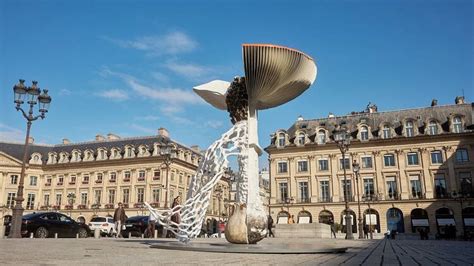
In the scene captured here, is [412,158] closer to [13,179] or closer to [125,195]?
[125,195]

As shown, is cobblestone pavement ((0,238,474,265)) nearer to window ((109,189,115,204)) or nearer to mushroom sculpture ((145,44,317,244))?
mushroom sculpture ((145,44,317,244))

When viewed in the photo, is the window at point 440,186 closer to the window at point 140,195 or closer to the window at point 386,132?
the window at point 386,132

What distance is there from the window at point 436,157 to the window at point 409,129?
3391mm

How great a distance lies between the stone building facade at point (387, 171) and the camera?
149 feet

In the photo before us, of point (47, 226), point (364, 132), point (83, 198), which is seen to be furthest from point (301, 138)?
point (47, 226)

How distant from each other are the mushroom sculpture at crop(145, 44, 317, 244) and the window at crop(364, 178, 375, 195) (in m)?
40.9

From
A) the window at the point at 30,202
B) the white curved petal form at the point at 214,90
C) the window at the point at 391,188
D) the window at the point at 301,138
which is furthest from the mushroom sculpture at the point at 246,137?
the window at the point at 30,202

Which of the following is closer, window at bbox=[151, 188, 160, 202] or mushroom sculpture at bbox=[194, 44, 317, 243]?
mushroom sculpture at bbox=[194, 44, 317, 243]

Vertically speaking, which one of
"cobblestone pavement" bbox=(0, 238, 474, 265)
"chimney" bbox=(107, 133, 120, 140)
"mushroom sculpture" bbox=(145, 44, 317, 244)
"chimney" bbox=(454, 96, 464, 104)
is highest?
"chimney" bbox=(454, 96, 464, 104)

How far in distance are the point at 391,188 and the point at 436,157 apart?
6640mm

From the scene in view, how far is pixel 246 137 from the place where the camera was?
11.0 m

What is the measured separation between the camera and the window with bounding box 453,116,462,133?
46.6m

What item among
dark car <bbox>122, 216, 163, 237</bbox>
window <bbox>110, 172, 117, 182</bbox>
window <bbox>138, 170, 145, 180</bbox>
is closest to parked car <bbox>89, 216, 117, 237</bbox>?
dark car <bbox>122, 216, 163, 237</bbox>

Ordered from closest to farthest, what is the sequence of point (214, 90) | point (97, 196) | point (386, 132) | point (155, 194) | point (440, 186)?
point (214, 90)
point (440, 186)
point (386, 132)
point (155, 194)
point (97, 196)
